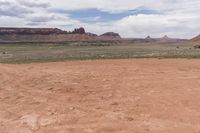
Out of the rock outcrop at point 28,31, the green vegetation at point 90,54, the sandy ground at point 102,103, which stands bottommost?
the green vegetation at point 90,54

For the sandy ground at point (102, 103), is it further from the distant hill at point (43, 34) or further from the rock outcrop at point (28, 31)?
the rock outcrop at point (28, 31)

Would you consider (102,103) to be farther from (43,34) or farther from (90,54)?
(43,34)

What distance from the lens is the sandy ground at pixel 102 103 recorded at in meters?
8.36

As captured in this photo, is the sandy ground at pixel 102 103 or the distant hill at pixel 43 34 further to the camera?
the distant hill at pixel 43 34

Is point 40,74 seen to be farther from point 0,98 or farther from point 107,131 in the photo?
point 107,131

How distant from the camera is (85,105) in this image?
1045 cm

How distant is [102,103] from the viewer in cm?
1060

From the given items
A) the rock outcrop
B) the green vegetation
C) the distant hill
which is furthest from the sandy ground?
the rock outcrop

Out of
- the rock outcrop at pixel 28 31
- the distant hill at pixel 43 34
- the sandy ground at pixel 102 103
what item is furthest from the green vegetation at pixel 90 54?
the rock outcrop at pixel 28 31

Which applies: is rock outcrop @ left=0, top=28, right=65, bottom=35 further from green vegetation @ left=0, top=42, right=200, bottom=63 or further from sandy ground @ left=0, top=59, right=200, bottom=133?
sandy ground @ left=0, top=59, right=200, bottom=133

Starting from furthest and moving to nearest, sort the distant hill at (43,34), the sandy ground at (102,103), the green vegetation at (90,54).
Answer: the distant hill at (43,34)
the green vegetation at (90,54)
the sandy ground at (102,103)

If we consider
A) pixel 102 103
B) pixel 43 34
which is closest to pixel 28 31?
pixel 43 34

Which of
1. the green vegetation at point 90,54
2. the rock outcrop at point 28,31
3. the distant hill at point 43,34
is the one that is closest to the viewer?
the green vegetation at point 90,54

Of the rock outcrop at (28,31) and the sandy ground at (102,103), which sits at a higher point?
the rock outcrop at (28,31)
